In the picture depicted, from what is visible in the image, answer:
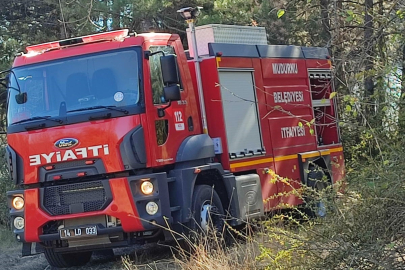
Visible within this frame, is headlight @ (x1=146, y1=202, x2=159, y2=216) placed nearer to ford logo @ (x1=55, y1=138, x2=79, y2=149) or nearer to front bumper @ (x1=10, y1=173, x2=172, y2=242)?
front bumper @ (x1=10, y1=173, x2=172, y2=242)

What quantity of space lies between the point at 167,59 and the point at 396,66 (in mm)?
3210

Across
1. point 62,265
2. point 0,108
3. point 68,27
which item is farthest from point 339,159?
point 0,108

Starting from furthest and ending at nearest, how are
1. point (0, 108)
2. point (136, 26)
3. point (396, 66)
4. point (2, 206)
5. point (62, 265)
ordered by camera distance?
point (0, 108)
point (136, 26)
point (2, 206)
point (62, 265)
point (396, 66)

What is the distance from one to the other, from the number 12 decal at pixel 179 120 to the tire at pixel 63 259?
96.0 inches

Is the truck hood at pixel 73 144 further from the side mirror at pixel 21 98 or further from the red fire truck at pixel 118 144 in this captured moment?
the side mirror at pixel 21 98

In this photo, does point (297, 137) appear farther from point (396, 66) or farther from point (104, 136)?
point (396, 66)

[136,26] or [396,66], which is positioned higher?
[136,26]

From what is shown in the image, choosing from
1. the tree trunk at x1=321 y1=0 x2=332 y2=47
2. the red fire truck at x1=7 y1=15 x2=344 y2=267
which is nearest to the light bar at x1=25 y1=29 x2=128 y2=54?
the red fire truck at x1=7 y1=15 x2=344 y2=267

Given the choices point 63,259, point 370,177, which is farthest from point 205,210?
point 370,177

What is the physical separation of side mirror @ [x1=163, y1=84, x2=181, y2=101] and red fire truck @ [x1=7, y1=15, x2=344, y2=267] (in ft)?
0.04

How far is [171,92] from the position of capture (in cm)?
908

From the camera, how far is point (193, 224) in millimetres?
9383

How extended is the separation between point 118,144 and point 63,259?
7.36ft

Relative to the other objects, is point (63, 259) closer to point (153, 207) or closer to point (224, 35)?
point (153, 207)
